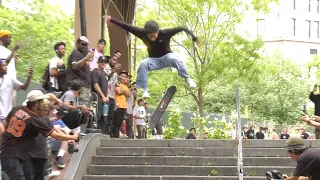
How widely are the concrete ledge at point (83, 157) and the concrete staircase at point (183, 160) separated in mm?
149

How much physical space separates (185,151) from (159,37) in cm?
236

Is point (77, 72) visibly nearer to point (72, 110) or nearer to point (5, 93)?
point (72, 110)

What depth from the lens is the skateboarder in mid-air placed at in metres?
11.2

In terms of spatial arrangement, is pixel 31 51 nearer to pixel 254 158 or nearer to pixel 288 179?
pixel 254 158

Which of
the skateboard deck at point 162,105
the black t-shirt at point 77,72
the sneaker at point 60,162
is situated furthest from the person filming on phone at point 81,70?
the skateboard deck at point 162,105

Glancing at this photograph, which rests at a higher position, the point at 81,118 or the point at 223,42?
the point at 223,42

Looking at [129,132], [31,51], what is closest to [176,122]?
[129,132]

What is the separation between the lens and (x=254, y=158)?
37.3ft

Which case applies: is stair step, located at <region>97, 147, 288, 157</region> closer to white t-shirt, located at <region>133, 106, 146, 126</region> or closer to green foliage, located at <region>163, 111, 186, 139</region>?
green foliage, located at <region>163, 111, 186, 139</region>

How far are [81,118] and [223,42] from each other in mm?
20963

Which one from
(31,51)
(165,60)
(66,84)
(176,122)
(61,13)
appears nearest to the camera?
(66,84)

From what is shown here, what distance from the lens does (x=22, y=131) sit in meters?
7.21

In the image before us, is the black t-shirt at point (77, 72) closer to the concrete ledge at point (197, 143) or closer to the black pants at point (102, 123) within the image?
the concrete ledge at point (197, 143)

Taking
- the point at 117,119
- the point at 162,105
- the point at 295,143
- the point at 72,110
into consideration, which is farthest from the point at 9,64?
the point at 162,105
